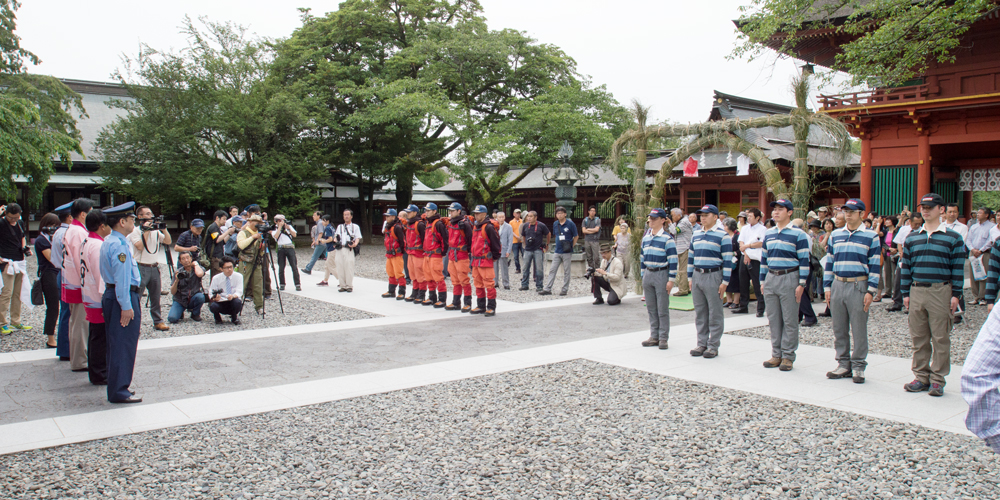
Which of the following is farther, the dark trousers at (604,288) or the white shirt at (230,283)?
the dark trousers at (604,288)

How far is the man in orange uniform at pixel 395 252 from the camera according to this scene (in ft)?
38.6

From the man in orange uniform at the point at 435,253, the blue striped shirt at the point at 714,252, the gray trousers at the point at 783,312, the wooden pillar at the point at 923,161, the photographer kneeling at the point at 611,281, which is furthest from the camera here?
the wooden pillar at the point at 923,161

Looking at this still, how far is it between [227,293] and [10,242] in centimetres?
262

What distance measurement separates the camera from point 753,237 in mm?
9883

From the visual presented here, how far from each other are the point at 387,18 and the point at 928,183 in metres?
21.8

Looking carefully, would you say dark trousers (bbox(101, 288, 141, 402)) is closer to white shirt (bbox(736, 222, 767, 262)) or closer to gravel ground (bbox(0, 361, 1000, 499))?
gravel ground (bbox(0, 361, 1000, 499))

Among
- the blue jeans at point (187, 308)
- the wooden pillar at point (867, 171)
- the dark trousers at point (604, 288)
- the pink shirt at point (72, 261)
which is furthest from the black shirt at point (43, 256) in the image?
→ the wooden pillar at point (867, 171)

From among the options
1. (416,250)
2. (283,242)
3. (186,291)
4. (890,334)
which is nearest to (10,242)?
(186,291)

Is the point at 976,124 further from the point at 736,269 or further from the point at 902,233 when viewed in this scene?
the point at 736,269

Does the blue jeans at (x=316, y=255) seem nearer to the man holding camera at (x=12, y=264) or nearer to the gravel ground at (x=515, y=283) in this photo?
the gravel ground at (x=515, y=283)

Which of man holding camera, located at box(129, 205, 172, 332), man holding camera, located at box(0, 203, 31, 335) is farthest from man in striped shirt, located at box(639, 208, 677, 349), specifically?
man holding camera, located at box(0, 203, 31, 335)

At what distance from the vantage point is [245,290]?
10203mm

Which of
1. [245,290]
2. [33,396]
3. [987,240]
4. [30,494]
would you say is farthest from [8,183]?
[987,240]

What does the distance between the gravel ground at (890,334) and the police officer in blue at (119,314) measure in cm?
712
